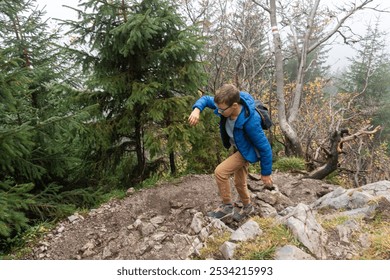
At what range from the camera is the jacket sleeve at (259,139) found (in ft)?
10.6

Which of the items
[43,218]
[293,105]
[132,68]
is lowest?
[43,218]

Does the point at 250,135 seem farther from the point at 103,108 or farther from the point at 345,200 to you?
the point at 103,108

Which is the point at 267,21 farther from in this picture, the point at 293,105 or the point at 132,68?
the point at 132,68

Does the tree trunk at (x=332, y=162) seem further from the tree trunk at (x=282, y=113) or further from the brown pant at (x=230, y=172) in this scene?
the brown pant at (x=230, y=172)

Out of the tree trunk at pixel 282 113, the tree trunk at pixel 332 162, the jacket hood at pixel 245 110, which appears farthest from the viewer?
the tree trunk at pixel 282 113

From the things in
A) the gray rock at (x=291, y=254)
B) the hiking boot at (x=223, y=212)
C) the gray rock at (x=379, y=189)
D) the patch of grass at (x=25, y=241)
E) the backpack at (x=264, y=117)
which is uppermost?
the backpack at (x=264, y=117)

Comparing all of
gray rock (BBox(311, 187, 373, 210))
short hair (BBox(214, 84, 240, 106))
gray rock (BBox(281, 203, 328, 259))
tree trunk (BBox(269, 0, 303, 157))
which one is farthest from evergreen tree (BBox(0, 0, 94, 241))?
tree trunk (BBox(269, 0, 303, 157))

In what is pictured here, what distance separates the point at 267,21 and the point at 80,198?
11253 millimetres

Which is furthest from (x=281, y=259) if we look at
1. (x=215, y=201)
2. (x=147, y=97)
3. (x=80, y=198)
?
(x=80, y=198)

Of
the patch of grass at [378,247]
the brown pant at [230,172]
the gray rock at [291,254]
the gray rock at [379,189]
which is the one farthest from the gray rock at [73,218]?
the gray rock at [379,189]

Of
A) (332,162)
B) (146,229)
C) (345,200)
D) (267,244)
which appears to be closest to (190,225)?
(146,229)

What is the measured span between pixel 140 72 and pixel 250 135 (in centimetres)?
320

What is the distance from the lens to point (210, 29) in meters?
12.7

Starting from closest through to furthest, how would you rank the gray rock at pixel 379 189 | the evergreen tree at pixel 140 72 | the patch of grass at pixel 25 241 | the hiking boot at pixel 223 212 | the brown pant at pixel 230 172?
the patch of grass at pixel 25 241 < the brown pant at pixel 230 172 < the hiking boot at pixel 223 212 < the gray rock at pixel 379 189 < the evergreen tree at pixel 140 72
